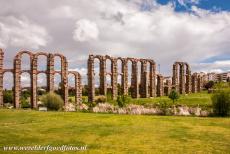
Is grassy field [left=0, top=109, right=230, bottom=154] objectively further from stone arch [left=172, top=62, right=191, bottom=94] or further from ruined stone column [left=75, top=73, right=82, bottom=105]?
stone arch [left=172, top=62, right=191, bottom=94]

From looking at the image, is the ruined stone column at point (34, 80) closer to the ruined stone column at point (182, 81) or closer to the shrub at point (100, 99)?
the shrub at point (100, 99)

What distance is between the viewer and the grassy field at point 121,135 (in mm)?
→ 17453

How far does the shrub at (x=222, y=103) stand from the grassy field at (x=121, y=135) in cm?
938

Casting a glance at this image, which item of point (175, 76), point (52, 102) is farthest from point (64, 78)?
point (175, 76)

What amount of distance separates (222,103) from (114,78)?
3221cm

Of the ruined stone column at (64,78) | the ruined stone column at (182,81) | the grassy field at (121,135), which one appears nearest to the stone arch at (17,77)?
the ruined stone column at (64,78)

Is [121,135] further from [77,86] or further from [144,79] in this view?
[144,79]

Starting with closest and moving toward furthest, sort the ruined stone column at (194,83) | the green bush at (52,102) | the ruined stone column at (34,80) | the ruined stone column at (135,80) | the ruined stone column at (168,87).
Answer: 1. the green bush at (52,102)
2. the ruined stone column at (34,80)
3. the ruined stone column at (135,80)
4. the ruined stone column at (168,87)
5. the ruined stone column at (194,83)

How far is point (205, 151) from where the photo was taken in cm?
1681

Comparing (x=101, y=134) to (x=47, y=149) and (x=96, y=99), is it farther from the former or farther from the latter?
(x=96, y=99)

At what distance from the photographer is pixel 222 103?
35750 millimetres

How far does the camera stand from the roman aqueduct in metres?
53.1

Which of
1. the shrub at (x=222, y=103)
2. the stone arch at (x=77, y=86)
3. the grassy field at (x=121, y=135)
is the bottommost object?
the grassy field at (x=121, y=135)

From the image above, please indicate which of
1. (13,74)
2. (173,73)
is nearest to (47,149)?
(13,74)
